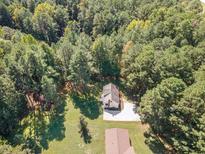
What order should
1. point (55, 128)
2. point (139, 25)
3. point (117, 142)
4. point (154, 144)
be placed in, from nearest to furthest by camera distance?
point (117, 142) < point (154, 144) < point (55, 128) < point (139, 25)

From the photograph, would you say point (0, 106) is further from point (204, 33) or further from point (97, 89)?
point (204, 33)

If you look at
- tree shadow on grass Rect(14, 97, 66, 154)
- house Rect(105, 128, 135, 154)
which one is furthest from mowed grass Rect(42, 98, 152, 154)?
house Rect(105, 128, 135, 154)

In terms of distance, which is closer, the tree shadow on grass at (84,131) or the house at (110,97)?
the tree shadow on grass at (84,131)

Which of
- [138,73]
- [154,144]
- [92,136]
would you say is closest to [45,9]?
[138,73]

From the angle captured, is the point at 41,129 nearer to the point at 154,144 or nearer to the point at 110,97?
the point at 110,97

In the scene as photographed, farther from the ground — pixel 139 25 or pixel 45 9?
pixel 45 9

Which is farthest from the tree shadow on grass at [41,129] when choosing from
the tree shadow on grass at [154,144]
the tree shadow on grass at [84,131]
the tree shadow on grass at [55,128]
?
the tree shadow on grass at [154,144]

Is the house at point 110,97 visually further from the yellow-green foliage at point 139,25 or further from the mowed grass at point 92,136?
the yellow-green foliage at point 139,25
